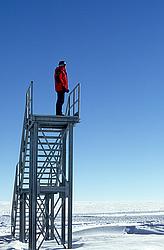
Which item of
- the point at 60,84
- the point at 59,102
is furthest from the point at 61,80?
the point at 59,102

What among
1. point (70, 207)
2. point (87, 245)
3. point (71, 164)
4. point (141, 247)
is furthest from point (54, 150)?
point (141, 247)

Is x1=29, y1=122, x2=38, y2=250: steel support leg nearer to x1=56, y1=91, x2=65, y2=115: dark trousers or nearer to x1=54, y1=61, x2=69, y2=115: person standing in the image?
x1=56, y1=91, x2=65, y2=115: dark trousers

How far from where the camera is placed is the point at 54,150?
17844 millimetres

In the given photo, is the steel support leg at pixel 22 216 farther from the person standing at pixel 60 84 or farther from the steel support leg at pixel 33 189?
the person standing at pixel 60 84

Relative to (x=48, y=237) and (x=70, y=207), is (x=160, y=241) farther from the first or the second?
(x=48, y=237)

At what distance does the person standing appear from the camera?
704 inches

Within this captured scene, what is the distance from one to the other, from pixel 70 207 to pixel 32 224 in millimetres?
1633

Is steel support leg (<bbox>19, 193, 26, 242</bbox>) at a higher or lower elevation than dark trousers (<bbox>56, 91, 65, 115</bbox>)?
lower

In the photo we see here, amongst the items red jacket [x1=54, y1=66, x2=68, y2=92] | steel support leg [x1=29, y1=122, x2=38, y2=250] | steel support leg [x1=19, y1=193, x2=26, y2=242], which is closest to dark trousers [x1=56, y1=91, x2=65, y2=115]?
red jacket [x1=54, y1=66, x2=68, y2=92]

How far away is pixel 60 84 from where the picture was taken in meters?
17.9

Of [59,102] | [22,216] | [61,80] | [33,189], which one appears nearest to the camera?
[33,189]

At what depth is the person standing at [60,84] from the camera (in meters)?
17.9

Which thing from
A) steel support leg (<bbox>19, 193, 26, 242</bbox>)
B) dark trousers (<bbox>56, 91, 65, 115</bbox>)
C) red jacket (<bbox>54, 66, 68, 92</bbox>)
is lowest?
steel support leg (<bbox>19, 193, 26, 242</bbox>)

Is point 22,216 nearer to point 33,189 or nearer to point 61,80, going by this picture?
point 33,189
